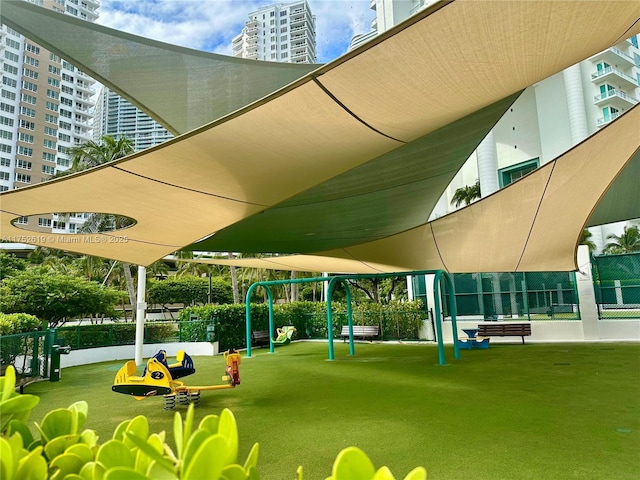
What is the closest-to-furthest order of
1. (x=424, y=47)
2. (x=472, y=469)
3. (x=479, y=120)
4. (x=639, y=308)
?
1. (x=424, y=47)
2. (x=472, y=469)
3. (x=479, y=120)
4. (x=639, y=308)

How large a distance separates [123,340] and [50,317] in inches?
166

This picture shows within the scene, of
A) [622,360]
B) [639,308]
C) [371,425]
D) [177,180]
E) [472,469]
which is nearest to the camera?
[472,469]

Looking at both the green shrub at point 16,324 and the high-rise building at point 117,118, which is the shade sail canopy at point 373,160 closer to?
the green shrub at point 16,324

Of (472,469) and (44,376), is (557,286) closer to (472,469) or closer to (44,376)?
(472,469)

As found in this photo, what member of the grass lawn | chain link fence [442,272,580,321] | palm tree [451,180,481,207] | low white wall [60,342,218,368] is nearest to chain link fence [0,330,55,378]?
the grass lawn

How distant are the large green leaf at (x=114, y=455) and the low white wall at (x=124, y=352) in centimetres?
1044

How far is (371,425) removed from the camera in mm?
4340

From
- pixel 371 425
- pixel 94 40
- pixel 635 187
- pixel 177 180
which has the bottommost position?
pixel 371 425

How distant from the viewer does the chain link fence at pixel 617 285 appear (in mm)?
10328

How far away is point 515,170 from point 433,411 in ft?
65.4

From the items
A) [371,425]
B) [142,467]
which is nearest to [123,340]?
[371,425]

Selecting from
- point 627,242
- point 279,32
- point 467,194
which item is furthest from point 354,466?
point 279,32

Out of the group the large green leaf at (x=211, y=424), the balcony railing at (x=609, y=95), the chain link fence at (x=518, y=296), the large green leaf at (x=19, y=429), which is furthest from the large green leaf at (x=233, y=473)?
the balcony railing at (x=609, y=95)

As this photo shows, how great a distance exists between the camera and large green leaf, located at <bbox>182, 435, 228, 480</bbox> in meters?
0.63
